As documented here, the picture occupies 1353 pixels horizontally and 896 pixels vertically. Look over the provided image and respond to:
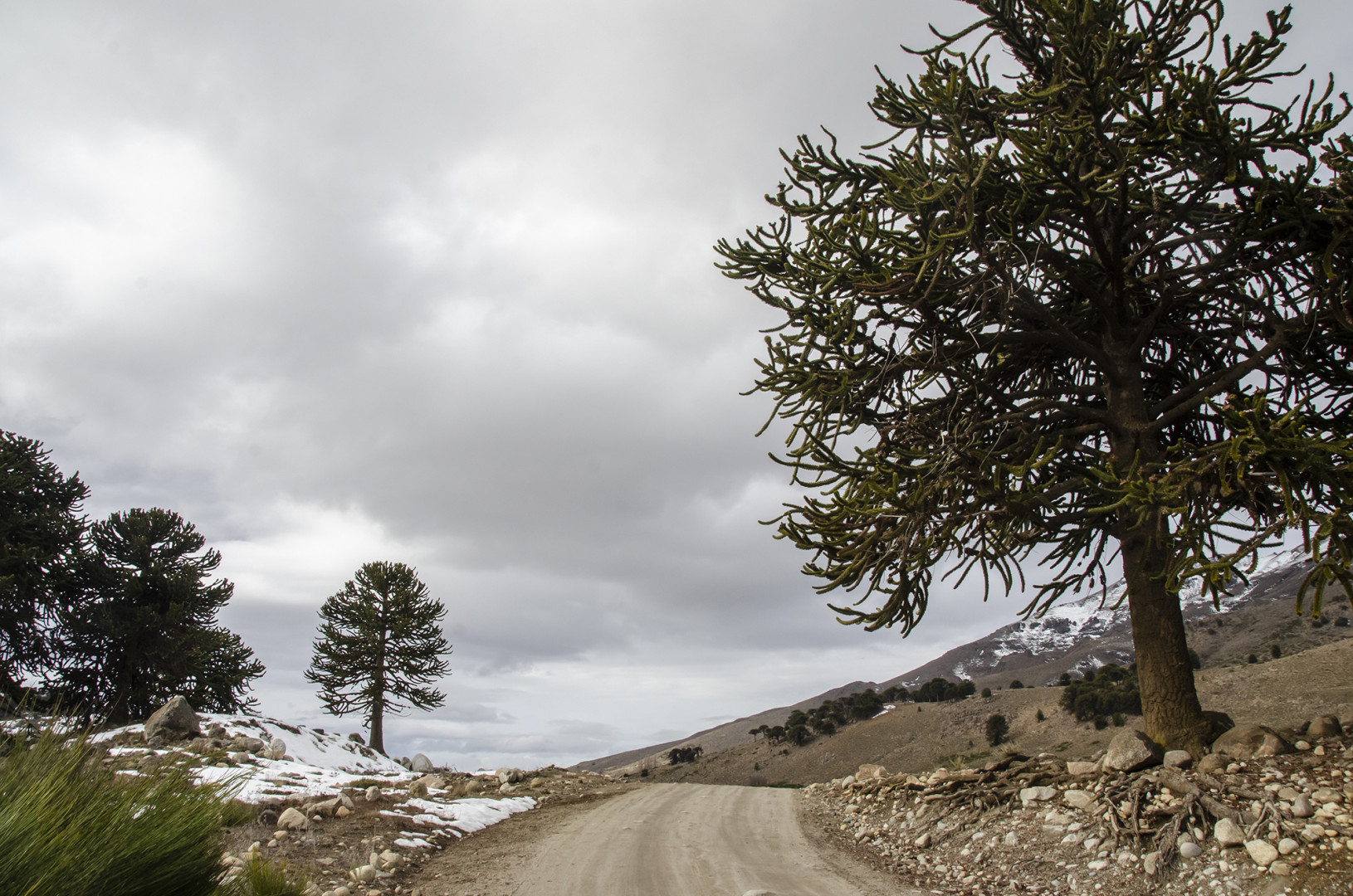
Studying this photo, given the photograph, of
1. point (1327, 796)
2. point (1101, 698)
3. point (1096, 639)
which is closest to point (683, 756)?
point (1101, 698)

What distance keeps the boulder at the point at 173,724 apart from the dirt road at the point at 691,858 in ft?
34.8

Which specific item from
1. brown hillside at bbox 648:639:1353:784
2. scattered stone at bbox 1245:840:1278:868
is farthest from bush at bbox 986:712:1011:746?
scattered stone at bbox 1245:840:1278:868

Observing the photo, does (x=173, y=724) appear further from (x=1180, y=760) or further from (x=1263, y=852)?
(x=1263, y=852)

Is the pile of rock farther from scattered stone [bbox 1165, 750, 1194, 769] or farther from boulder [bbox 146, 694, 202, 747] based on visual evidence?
boulder [bbox 146, 694, 202, 747]

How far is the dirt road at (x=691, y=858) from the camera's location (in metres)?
7.15

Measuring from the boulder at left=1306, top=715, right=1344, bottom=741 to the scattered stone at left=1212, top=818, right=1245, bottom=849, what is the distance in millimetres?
2306

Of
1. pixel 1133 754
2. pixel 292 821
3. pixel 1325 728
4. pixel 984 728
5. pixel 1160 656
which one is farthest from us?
pixel 984 728

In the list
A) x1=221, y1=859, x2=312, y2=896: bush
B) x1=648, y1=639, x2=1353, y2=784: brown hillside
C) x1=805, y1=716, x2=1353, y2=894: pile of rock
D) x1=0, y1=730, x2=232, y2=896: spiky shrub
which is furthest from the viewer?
x1=648, y1=639, x2=1353, y2=784: brown hillside

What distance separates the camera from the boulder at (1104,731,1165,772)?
25.4 ft

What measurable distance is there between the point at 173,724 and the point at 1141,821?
1906 cm

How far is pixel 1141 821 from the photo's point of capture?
670 centimetres

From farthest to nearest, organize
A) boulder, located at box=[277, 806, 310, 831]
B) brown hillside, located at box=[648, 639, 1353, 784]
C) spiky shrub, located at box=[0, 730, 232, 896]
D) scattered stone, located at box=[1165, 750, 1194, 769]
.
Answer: brown hillside, located at box=[648, 639, 1353, 784] < boulder, located at box=[277, 806, 310, 831] < scattered stone, located at box=[1165, 750, 1194, 769] < spiky shrub, located at box=[0, 730, 232, 896]

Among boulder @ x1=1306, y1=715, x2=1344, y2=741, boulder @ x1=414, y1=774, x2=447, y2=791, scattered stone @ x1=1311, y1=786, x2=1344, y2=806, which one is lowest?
scattered stone @ x1=1311, y1=786, x2=1344, y2=806

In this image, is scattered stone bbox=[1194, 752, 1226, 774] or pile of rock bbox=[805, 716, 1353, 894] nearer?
pile of rock bbox=[805, 716, 1353, 894]
